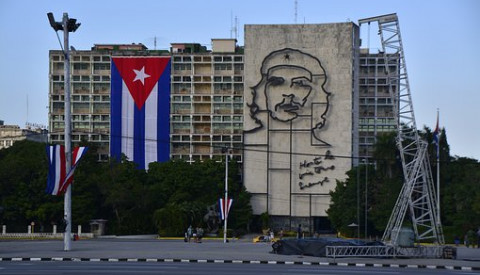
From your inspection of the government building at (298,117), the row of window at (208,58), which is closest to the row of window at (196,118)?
the row of window at (208,58)

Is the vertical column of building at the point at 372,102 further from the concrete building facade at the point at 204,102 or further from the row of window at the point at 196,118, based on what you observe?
the row of window at the point at 196,118

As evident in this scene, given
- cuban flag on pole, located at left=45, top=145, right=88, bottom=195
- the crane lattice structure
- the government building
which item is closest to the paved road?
cuban flag on pole, located at left=45, top=145, right=88, bottom=195

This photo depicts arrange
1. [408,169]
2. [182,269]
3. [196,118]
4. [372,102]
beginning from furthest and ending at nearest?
[372,102], [196,118], [408,169], [182,269]

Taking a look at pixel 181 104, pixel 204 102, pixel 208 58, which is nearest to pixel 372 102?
pixel 204 102

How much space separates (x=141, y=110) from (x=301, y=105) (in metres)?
21.1

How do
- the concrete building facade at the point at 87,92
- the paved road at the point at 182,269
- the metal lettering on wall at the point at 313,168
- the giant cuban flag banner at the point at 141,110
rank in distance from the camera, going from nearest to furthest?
the paved road at the point at 182,269
the metal lettering on wall at the point at 313,168
the giant cuban flag banner at the point at 141,110
the concrete building facade at the point at 87,92

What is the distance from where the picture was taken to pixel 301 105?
118 m

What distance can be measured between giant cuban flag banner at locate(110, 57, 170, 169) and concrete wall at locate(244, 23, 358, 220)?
36.7 ft

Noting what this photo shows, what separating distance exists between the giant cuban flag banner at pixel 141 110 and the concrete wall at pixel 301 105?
1120 centimetres

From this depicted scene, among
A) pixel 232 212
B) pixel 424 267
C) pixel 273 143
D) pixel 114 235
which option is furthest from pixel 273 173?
pixel 424 267

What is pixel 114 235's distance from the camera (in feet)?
313

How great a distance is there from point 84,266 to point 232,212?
70.9 m

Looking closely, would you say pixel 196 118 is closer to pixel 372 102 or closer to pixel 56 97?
pixel 56 97

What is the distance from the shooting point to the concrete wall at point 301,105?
117 metres
